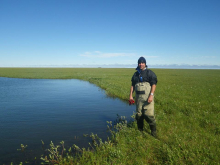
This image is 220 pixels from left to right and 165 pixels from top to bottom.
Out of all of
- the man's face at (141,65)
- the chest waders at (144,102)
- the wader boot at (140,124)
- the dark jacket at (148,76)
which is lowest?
the wader boot at (140,124)

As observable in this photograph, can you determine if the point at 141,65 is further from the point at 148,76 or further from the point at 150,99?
the point at 150,99

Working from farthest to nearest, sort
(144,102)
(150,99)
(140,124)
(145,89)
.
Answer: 1. (140,124)
2. (144,102)
3. (145,89)
4. (150,99)

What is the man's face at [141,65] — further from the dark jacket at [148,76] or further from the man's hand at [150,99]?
the man's hand at [150,99]

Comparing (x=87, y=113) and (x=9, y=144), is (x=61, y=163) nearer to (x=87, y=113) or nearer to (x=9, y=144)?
(x=9, y=144)

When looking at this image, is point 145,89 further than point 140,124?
No

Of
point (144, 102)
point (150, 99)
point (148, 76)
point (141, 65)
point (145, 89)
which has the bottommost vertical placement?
point (144, 102)

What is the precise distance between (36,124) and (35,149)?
10.3 feet

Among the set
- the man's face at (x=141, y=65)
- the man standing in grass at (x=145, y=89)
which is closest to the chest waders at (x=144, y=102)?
the man standing in grass at (x=145, y=89)

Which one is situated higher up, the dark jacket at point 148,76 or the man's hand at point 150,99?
the dark jacket at point 148,76

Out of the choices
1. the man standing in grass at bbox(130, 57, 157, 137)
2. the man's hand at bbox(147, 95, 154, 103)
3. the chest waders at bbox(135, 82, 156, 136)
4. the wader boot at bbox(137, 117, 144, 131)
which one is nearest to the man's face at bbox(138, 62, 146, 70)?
the man standing in grass at bbox(130, 57, 157, 137)

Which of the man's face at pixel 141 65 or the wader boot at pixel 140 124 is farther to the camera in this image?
the wader boot at pixel 140 124

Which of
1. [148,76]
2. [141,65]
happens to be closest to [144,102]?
[148,76]

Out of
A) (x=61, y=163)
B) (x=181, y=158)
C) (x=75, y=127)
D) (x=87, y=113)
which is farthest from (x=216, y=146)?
(x=87, y=113)

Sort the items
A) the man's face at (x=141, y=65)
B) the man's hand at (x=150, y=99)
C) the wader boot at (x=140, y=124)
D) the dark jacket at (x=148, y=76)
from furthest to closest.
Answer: the wader boot at (x=140, y=124) → the man's face at (x=141, y=65) → the dark jacket at (x=148, y=76) → the man's hand at (x=150, y=99)
